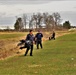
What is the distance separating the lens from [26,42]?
80.0 ft

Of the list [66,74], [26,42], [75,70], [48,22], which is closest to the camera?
[66,74]

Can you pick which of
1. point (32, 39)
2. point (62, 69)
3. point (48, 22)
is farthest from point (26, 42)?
point (48, 22)

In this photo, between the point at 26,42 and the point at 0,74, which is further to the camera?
the point at 26,42

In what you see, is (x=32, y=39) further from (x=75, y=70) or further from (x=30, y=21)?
(x=30, y=21)

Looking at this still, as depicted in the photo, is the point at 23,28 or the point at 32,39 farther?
the point at 23,28

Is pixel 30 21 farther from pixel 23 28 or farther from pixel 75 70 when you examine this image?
pixel 75 70

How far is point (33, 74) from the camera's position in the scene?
49.4 feet

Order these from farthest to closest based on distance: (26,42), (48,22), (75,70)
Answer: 1. (48,22)
2. (26,42)
3. (75,70)

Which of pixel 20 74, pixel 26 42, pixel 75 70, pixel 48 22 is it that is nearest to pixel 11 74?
pixel 20 74

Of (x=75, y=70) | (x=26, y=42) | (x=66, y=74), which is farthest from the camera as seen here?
(x=26, y=42)

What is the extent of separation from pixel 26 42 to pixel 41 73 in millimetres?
9238

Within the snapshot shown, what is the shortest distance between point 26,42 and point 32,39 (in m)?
0.47

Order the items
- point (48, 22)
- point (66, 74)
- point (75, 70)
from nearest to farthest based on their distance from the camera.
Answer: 1. point (66, 74)
2. point (75, 70)
3. point (48, 22)

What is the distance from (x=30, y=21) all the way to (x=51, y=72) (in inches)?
5709
